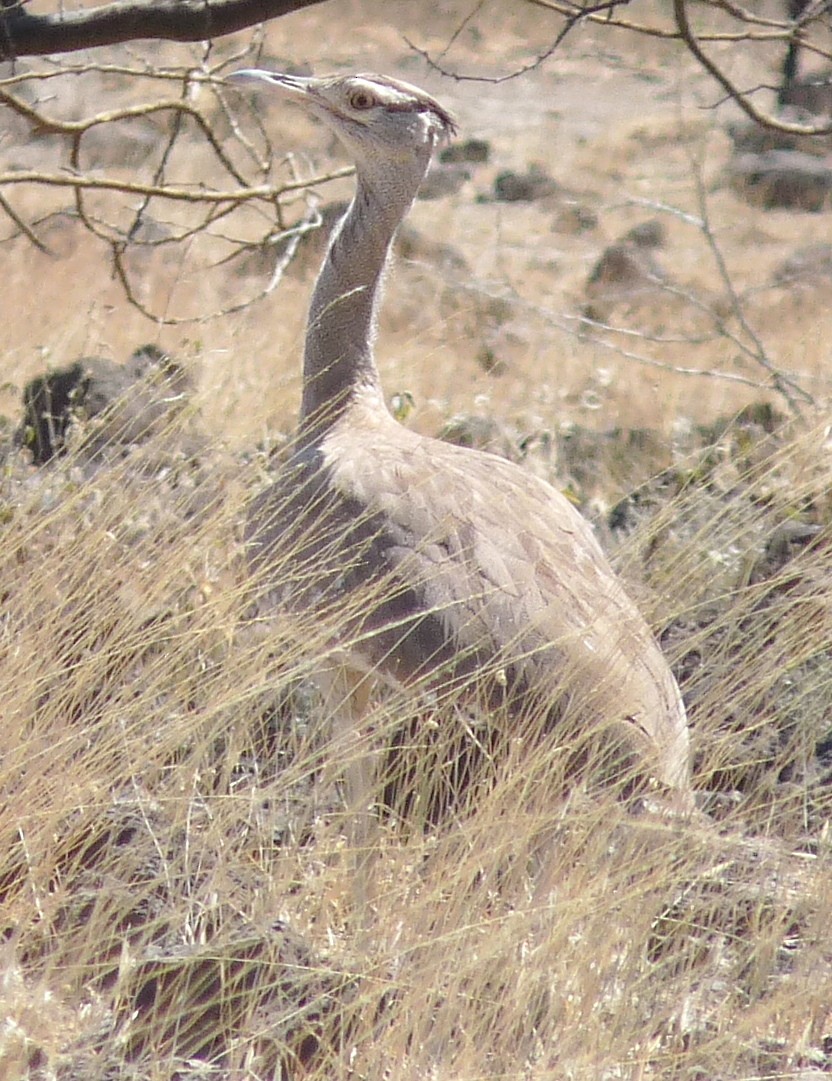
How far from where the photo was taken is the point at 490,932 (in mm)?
2436

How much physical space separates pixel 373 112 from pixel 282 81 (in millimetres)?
242

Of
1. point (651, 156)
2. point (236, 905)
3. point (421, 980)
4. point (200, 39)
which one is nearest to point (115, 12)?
point (200, 39)

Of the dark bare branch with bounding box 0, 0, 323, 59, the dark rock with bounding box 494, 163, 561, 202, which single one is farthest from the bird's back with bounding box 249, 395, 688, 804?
the dark rock with bounding box 494, 163, 561, 202

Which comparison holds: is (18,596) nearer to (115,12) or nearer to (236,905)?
(236,905)

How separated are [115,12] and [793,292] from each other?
8573 mm

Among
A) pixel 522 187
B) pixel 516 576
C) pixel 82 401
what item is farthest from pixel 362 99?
pixel 522 187

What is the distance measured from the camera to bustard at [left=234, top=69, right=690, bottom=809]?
119 inches

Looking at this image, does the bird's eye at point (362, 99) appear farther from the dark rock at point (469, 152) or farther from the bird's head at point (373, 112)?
the dark rock at point (469, 152)

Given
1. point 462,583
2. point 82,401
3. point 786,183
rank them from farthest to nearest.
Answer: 1. point 786,183
2. point 82,401
3. point 462,583

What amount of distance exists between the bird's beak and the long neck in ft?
0.78

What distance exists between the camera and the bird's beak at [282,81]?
11.9ft

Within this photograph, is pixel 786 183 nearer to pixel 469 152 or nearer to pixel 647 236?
pixel 647 236

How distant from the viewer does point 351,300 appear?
12.4ft

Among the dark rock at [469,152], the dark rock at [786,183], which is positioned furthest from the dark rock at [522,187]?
the dark rock at [786,183]
